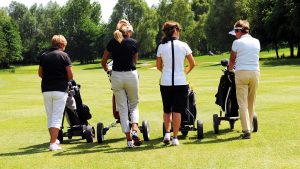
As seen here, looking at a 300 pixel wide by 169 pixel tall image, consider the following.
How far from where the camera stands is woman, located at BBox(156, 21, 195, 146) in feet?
32.2

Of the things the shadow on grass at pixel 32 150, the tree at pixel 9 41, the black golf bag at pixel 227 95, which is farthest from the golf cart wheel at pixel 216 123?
the tree at pixel 9 41

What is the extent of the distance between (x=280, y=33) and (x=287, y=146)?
61108 millimetres

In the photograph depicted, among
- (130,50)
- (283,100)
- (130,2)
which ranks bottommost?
(283,100)

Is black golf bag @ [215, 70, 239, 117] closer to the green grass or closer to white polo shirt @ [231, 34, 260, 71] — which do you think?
the green grass

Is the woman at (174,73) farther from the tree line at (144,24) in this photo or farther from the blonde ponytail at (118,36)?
the tree line at (144,24)

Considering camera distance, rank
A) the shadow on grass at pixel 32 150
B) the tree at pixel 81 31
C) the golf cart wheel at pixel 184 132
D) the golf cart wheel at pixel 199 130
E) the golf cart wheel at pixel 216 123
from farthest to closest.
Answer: the tree at pixel 81 31, the golf cart wheel at pixel 216 123, the golf cart wheel at pixel 184 132, the golf cart wheel at pixel 199 130, the shadow on grass at pixel 32 150

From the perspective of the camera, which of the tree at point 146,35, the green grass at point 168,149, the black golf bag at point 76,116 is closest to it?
the green grass at point 168,149

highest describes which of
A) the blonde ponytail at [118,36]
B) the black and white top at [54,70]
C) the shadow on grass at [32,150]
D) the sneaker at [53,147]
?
the blonde ponytail at [118,36]

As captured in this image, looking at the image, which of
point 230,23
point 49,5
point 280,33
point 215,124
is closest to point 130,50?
point 215,124

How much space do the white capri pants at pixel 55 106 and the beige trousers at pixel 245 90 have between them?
11.7 ft

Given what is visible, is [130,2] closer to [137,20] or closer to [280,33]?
[137,20]

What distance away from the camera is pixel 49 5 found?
14975 cm

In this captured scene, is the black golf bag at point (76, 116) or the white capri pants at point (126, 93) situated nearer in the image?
the white capri pants at point (126, 93)

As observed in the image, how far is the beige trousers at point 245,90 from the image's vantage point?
10508 mm
